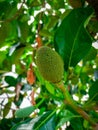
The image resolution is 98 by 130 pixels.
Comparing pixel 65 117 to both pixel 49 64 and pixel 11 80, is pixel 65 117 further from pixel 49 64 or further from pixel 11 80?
pixel 11 80

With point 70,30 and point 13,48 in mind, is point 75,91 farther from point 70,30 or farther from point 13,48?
point 70,30

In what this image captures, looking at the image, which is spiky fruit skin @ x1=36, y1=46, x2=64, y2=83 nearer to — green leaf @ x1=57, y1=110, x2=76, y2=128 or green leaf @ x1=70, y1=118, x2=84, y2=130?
green leaf @ x1=57, y1=110, x2=76, y2=128

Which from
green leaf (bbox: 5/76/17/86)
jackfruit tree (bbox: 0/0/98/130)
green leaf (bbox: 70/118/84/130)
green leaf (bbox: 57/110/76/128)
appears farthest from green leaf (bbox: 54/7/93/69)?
green leaf (bbox: 5/76/17/86)

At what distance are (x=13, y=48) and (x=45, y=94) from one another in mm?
186

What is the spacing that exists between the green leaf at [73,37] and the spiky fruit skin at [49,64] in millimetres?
70

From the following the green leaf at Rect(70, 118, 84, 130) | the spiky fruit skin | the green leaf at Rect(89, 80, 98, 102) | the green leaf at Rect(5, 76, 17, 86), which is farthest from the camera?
the green leaf at Rect(5, 76, 17, 86)

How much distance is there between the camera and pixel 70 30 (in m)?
0.56

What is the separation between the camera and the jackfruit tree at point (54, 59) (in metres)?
0.52

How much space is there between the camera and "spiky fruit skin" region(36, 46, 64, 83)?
1.59 feet

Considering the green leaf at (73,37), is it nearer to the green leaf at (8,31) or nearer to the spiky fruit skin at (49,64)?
the spiky fruit skin at (49,64)

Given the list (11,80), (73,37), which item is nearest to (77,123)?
(73,37)

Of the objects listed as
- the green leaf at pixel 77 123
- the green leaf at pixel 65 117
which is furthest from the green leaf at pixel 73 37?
the green leaf at pixel 77 123

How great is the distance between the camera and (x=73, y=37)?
560 millimetres

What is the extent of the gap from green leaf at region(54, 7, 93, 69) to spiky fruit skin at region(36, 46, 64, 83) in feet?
0.23
